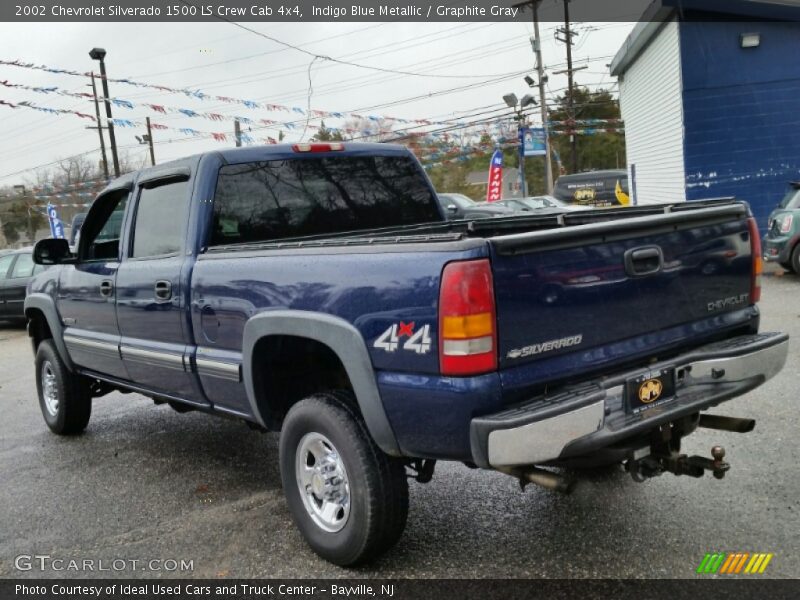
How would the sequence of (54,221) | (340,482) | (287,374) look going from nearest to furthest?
(340,482)
(287,374)
(54,221)

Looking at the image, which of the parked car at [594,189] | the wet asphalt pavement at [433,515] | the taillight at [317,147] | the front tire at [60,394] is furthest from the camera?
the parked car at [594,189]

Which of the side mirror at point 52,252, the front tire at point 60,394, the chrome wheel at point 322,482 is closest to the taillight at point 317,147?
the chrome wheel at point 322,482

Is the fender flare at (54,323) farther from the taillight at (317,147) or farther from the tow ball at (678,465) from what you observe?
the tow ball at (678,465)

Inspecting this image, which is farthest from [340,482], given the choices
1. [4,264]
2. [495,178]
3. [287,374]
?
[495,178]

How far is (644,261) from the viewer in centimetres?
313

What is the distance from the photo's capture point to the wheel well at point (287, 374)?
361 centimetres

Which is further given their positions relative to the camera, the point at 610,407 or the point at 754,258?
the point at 754,258

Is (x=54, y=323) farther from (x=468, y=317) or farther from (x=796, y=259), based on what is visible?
(x=796, y=259)

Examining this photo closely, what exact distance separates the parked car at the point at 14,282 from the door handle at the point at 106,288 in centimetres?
1027

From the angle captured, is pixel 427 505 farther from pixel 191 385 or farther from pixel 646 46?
pixel 646 46

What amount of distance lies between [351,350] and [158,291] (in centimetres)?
174

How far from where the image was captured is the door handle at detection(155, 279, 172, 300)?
4178mm

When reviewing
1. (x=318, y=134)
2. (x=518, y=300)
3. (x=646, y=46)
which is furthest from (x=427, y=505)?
(x=318, y=134)
